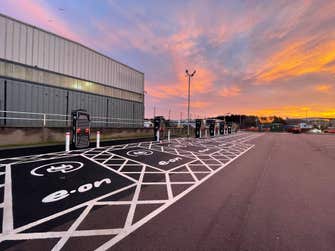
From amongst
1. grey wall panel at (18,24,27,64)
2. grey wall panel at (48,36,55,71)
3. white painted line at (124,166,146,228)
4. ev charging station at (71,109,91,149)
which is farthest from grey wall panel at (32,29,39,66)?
white painted line at (124,166,146,228)

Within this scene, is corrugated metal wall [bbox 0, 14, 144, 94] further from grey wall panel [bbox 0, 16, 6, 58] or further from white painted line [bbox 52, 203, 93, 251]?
white painted line [bbox 52, 203, 93, 251]

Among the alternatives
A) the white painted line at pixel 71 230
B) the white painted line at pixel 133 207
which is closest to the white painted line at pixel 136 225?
the white painted line at pixel 133 207

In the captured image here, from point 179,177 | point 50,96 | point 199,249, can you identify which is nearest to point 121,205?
point 199,249

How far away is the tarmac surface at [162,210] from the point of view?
8.79 feet

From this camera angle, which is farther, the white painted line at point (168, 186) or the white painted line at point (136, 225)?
the white painted line at point (168, 186)

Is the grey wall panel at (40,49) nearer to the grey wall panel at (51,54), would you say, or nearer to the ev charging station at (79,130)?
the grey wall panel at (51,54)

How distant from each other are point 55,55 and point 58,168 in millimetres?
15859

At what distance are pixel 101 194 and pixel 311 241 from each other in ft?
12.3

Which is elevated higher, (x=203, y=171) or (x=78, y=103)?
(x=78, y=103)

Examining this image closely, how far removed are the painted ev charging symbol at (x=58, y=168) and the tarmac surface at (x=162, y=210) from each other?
0.05 meters

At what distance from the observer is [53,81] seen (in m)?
18.4

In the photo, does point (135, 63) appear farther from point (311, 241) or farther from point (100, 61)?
point (311, 241)

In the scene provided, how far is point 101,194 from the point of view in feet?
14.5

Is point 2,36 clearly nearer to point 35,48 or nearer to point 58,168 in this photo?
point 35,48
